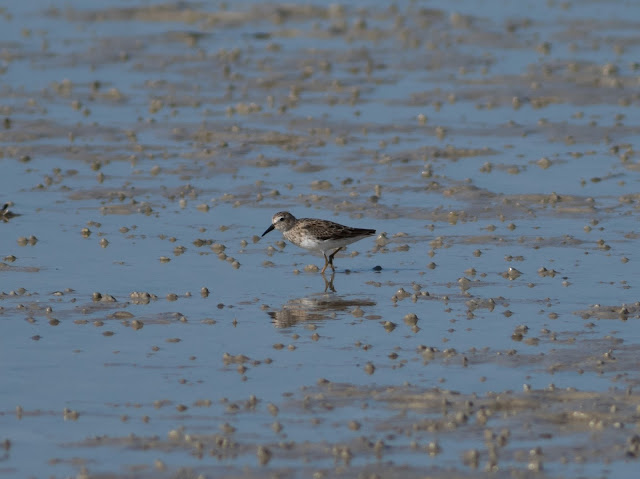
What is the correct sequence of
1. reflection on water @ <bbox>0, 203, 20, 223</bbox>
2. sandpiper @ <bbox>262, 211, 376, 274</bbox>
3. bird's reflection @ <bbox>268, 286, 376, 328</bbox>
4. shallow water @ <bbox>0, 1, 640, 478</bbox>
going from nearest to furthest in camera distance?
shallow water @ <bbox>0, 1, 640, 478</bbox> < bird's reflection @ <bbox>268, 286, 376, 328</bbox> < sandpiper @ <bbox>262, 211, 376, 274</bbox> < reflection on water @ <bbox>0, 203, 20, 223</bbox>

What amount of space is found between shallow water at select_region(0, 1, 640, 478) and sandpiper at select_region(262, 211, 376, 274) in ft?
1.49

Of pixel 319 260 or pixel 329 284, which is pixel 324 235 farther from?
pixel 319 260

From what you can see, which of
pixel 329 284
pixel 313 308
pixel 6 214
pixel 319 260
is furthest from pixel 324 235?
pixel 6 214

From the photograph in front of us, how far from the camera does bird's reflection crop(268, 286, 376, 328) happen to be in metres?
16.6

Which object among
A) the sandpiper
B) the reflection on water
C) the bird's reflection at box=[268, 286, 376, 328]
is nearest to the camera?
the bird's reflection at box=[268, 286, 376, 328]

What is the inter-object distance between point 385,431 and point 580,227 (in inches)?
400

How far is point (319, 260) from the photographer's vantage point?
20609 millimetres

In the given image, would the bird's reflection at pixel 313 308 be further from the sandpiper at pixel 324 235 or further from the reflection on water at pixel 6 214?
the reflection on water at pixel 6 214

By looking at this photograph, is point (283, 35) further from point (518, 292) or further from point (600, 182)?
point (518, 292)

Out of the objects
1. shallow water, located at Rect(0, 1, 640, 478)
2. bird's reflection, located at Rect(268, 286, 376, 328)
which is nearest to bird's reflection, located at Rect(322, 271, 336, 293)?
shallow water, located at Rect(0, 1, 640, 478)

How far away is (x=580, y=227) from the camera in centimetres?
2150

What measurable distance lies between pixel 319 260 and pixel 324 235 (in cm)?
Answer: 149

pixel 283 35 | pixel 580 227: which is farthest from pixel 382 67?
pixel 580 227

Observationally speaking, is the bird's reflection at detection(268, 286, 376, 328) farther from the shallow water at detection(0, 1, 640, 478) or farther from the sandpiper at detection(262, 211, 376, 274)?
the sandpiper at detection(262, 211, 376, 274)
